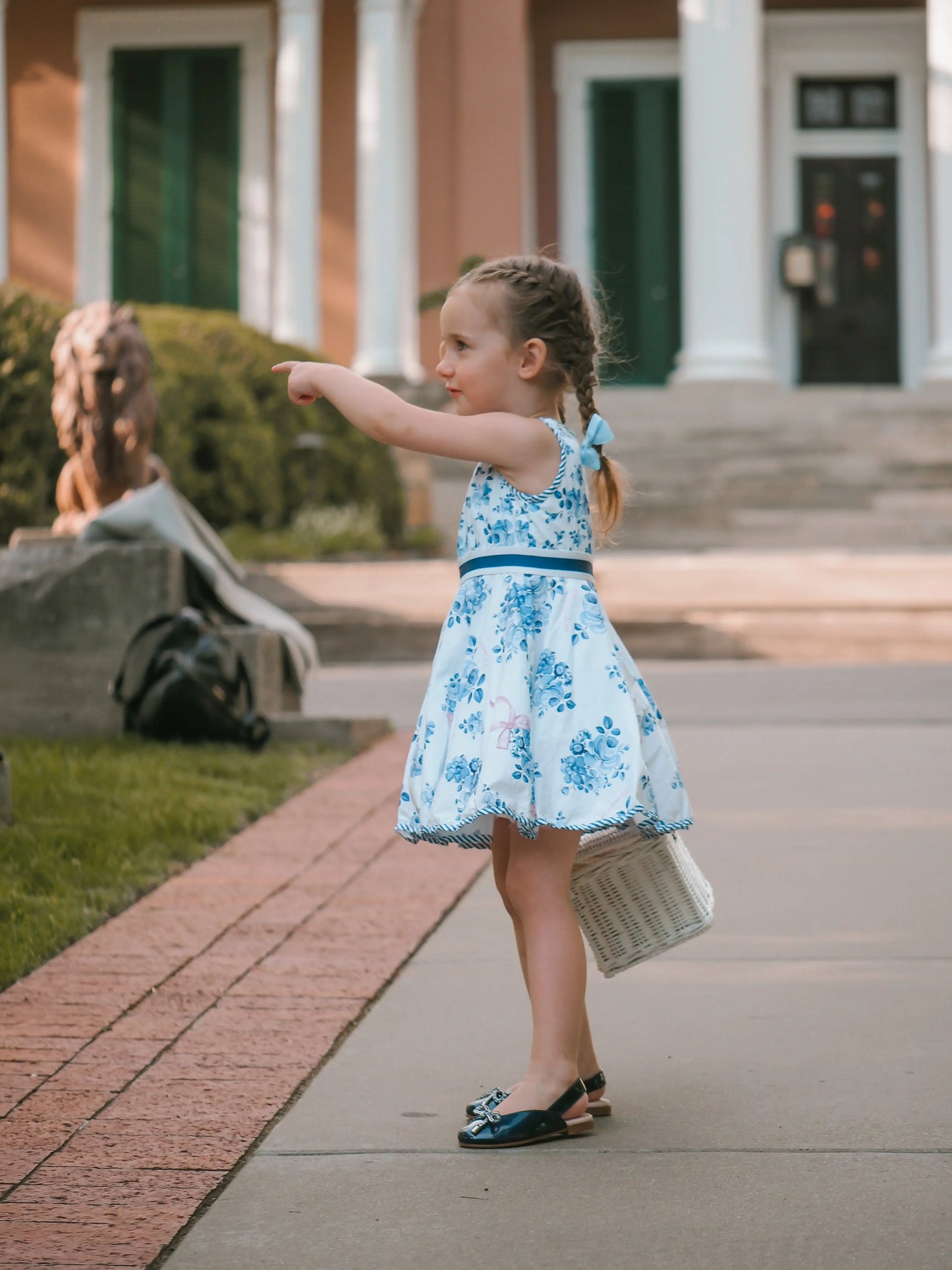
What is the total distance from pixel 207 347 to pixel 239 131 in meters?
8.12

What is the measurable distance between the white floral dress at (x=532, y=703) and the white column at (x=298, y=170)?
15132 millimetres

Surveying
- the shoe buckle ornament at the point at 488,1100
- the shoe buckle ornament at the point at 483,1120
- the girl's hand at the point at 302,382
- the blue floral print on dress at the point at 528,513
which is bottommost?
the shoe buckle ornament at the point at 483,1120

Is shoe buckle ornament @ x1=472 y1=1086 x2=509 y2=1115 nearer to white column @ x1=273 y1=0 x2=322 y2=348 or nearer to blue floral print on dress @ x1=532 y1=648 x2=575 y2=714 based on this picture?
blue floral print on dress @ x1=532 y1=648 x2=575 y2=714

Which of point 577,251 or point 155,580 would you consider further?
point 577,251

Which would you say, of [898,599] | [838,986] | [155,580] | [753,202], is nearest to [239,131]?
[753,202]

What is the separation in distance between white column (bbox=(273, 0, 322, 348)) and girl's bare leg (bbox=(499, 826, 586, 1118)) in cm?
1531

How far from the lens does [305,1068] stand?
3.02 m

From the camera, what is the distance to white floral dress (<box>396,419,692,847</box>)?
269 cm

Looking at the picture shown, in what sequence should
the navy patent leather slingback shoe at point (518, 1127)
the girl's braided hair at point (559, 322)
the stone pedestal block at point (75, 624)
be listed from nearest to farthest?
the navy patent leather slingback shoe at point (518, 1127) < the girl's braided hair at point (559, 322) < the stone pedestal block at point (75, 624)

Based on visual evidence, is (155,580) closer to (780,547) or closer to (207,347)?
(207,347)

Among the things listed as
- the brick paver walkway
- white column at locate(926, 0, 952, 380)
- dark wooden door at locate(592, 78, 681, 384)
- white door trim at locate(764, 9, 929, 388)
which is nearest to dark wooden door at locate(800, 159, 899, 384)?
white door trim at locate(764, 9, 929, 388)

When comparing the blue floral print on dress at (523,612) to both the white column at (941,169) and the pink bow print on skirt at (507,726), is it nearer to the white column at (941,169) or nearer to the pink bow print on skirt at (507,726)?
the pink bow print on skirt at (507,726)

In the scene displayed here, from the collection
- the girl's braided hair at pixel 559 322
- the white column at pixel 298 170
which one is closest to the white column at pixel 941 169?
the white column at pixel 298 170

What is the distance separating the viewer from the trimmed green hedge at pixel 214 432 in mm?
10109
